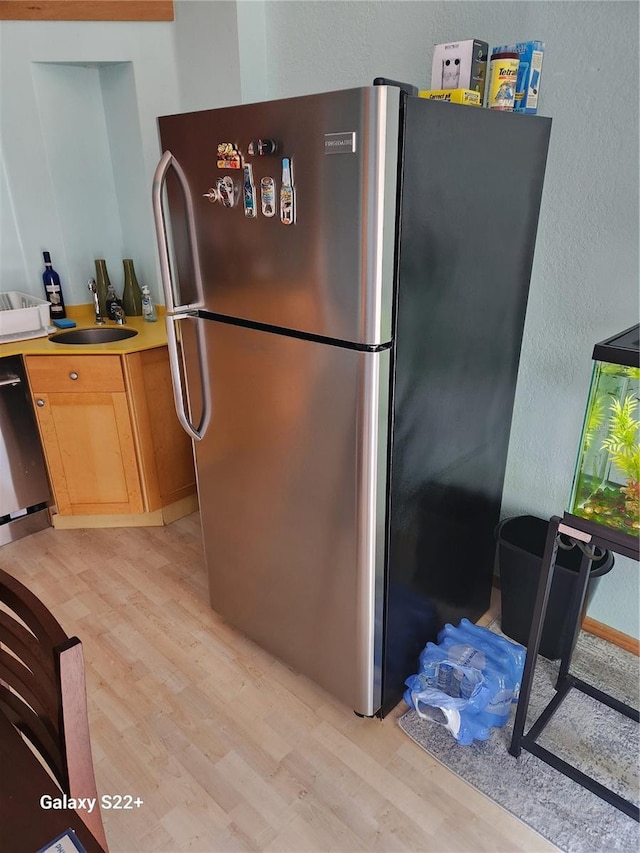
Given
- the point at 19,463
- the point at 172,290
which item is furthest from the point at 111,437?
the point at 172,290

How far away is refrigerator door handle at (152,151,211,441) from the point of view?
1.50 meters

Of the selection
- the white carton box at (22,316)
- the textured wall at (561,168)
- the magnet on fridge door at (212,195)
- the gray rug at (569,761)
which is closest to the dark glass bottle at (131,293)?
the white carton box at (22,316)

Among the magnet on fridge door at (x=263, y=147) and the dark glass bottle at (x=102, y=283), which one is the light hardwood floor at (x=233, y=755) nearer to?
the dark glass bottle at (x=102, y=283)

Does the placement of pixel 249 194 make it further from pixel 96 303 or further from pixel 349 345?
pixel 96 303

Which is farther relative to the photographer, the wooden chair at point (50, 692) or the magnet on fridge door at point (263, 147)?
the magnet on fridge door at point (263, 147)

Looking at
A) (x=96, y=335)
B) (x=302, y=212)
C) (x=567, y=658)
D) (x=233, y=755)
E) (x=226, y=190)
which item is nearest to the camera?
(x=302, y=212)

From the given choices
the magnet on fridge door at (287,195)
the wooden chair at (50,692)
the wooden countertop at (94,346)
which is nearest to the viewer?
the wooden chair at (50,692)

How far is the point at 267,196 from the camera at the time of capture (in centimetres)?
135

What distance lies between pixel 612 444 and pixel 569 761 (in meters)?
0.94

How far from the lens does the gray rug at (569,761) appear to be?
1.48 meters

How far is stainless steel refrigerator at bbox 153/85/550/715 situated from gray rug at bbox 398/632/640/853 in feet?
0.88

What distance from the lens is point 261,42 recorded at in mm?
2312

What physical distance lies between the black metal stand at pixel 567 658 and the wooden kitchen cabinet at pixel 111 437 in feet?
5.69

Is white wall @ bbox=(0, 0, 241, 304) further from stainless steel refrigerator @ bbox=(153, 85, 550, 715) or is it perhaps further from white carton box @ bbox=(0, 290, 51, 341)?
stainless steel refrigerator @ bbox=(153, 85, 550, 715)
